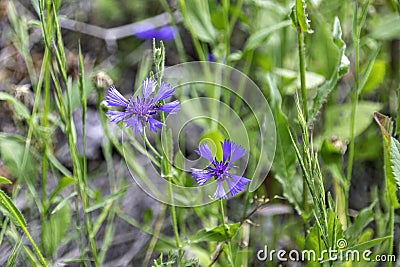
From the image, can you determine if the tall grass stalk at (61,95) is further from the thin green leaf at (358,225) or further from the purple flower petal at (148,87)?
the thin green leaf at (358,225)

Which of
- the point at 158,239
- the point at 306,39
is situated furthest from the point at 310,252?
the point at 306,39

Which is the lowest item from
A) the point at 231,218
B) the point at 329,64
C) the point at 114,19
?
the point at 231,218

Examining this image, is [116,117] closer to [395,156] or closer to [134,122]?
[134,122]

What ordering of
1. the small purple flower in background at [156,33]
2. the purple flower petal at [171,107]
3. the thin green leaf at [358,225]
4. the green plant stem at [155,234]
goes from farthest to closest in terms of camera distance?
the small purple flower in background at [156,33] → the green plant stem at [155,234] → the thin green leaf at [358,225] → the purple flower petal at [171,107]

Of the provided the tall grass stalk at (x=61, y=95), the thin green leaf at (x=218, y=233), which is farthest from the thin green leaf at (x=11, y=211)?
the thin green leaf at (x=218, y=233)

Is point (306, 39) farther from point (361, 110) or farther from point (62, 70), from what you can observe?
point (62, 70)

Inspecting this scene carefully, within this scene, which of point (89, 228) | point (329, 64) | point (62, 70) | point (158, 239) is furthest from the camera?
point (329, 64)
